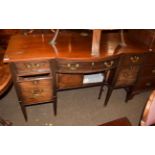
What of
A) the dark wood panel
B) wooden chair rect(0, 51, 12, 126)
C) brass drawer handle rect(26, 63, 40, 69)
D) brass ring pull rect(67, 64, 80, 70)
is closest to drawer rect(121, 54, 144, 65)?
the dark wood panel

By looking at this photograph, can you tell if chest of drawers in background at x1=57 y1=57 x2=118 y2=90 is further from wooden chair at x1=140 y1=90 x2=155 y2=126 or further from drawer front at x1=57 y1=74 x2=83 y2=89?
wooden chair at x1=140 y1=90 x2=155 y2=126

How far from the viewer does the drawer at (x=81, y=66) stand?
135 centimetres

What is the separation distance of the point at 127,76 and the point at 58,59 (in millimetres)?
850

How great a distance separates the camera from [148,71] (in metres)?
1.79

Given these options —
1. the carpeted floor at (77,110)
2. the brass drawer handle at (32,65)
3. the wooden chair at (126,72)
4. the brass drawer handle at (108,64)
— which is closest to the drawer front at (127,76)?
the wooden chair at (126,72)

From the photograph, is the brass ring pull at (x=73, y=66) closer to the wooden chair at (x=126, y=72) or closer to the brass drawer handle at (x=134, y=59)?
the wooden chair at (x=126, y=72)

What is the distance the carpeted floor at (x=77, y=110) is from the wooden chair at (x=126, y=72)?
20cm

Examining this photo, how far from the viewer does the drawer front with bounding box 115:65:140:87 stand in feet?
5.42

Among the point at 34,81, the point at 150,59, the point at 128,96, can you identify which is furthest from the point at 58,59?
the point at 128,96

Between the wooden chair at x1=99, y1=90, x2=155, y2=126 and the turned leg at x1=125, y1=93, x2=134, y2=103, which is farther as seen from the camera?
the turned leg at x1=125, y1=93, x2=134, y2=103

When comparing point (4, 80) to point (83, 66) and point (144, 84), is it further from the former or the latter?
point (144, 84)

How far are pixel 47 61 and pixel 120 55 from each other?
2.23ft
